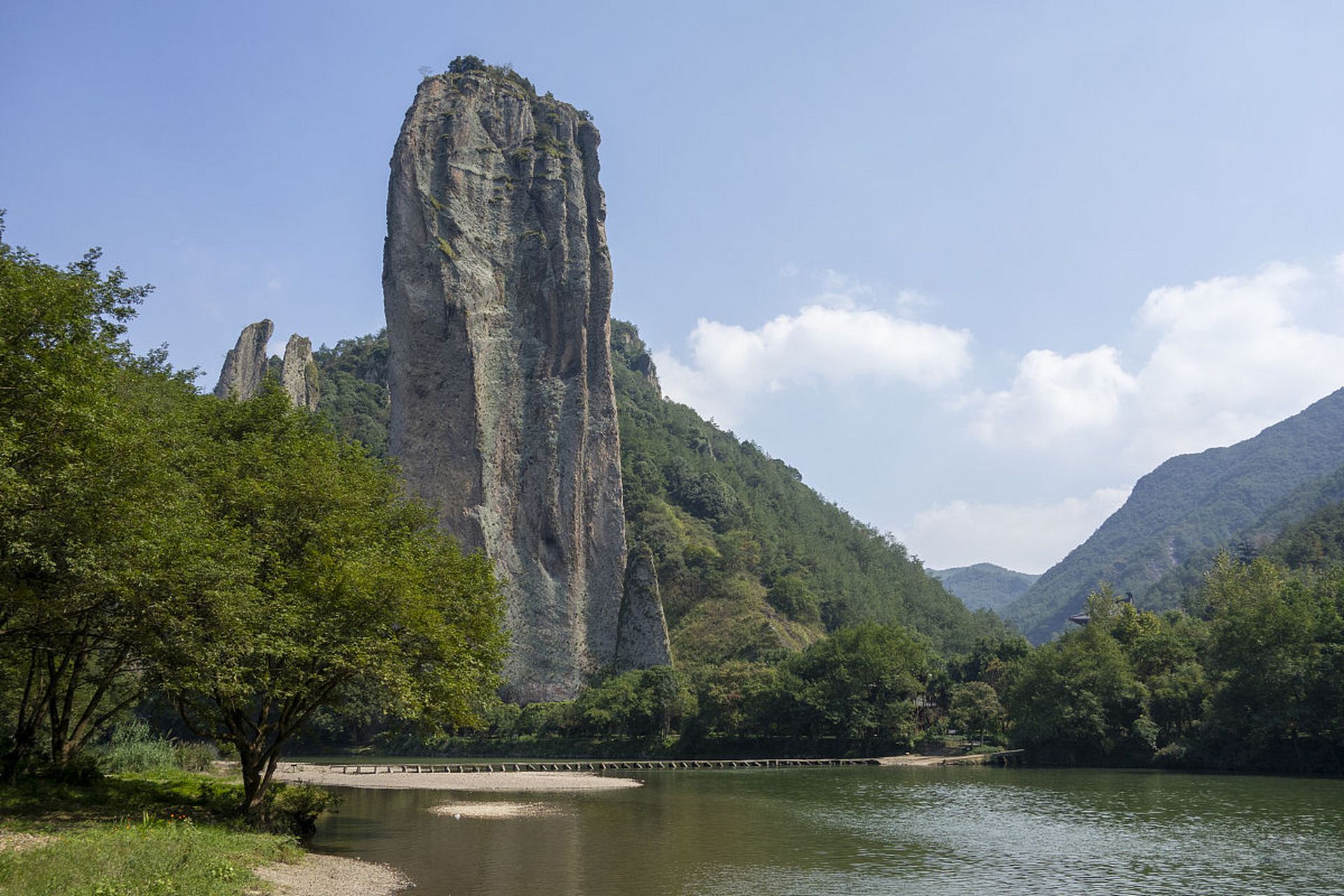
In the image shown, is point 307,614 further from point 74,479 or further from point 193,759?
point 193,759

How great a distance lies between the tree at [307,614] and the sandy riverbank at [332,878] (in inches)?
153

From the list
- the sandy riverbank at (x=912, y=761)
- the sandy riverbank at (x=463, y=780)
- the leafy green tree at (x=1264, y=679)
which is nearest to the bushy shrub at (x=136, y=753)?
the sandy riverbank at (x=463, y=780)

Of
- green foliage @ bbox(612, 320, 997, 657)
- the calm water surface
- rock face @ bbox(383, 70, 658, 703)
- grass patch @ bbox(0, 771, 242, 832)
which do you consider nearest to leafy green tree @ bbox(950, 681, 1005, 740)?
green foliage @ bbox(612, 320, 997, 657)

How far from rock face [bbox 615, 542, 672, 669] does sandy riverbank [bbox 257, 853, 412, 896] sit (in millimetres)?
70522

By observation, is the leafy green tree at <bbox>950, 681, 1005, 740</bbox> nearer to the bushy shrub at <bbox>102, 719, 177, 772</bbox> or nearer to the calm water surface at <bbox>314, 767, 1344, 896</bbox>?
the calm water surface at <bbox>314, 767, 1344, 896</bbox>

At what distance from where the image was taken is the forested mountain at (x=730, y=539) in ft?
363

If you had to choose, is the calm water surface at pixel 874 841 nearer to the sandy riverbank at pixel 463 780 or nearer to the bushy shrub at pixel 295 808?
the bushy shrub at pixel 295 808

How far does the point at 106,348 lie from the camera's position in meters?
20.0

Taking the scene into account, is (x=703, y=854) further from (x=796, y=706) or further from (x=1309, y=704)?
(x=796, y=706)

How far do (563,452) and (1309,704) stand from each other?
7360 cm

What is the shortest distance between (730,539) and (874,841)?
97.2 metres

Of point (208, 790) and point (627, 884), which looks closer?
point (627, 884)

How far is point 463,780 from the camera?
55.8 m

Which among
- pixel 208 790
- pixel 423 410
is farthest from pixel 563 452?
pixel 208 790
